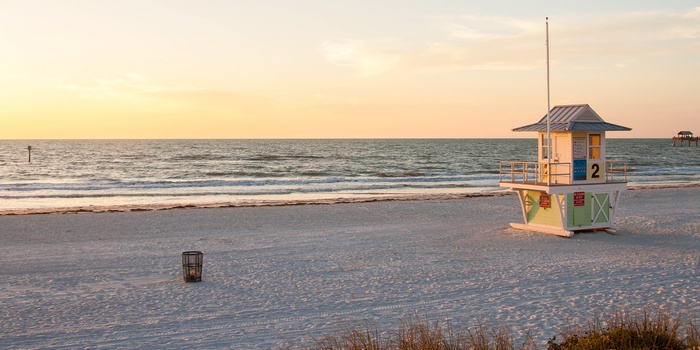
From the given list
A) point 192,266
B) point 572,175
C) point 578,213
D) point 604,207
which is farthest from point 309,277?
point 604,207

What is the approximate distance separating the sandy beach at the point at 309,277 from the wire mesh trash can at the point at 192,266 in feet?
0.80

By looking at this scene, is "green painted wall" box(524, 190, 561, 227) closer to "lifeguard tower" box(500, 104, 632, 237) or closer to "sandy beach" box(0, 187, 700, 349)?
"lifeguard tower" box(500, 104, 632, 237)

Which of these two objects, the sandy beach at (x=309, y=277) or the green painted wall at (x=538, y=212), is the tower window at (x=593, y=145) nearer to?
the green painted wall at (x=538, y=212)

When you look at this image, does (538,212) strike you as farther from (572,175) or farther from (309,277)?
(309,277)

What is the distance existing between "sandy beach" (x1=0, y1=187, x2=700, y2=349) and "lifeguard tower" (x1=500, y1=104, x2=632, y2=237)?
0.58 metres

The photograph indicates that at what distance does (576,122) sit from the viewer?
16.7 m

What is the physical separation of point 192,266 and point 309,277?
2207mm

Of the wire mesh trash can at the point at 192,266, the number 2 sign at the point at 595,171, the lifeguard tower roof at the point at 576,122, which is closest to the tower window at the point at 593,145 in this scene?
the number 2 sign at the point at 595,171

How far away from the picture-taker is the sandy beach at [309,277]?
9.53 metres

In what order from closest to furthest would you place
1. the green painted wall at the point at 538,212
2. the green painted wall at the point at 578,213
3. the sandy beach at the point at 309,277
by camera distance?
1. the sandy beach at the point at 309,277
2. the green painted wall at the point at 578,213
3. the green painted wall at the point at 538,212

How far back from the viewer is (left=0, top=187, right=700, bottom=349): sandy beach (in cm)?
953

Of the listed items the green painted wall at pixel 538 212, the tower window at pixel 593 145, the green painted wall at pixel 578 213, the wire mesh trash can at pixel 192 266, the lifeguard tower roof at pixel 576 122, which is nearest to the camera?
the wire mesh trash can at pixel 192 266

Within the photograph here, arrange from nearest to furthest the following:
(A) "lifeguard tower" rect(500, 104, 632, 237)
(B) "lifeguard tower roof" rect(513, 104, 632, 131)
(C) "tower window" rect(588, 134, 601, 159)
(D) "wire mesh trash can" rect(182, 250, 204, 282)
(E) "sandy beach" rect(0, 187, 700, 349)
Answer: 1. (E) "sandy beach" rect(0, 187, 700, 349)
2. (D) "wire mesh trash can" rect(182, 250, 204, 282)
3. (B) "lifeguard tower roof" rect(513, 104, 632, 131)
4. (A) "lifeguard tower" rect(500, 104, 632, 237)
5. (C) "tower window" rect(588, 134, 601, 159)

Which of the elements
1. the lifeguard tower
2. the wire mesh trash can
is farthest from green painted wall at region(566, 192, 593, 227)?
the wire mesh trash can
